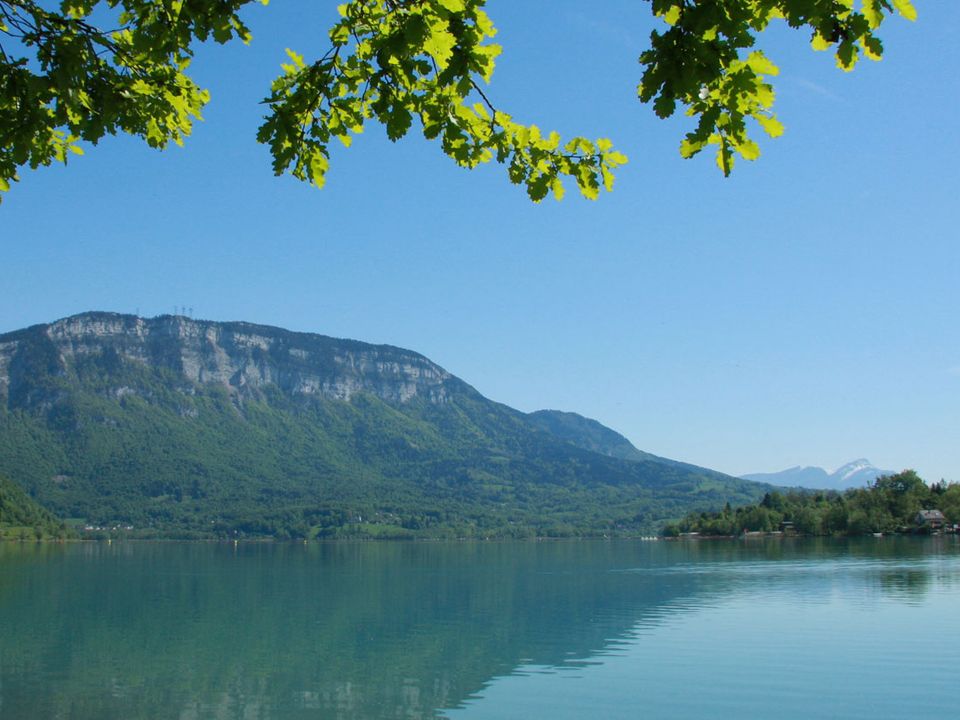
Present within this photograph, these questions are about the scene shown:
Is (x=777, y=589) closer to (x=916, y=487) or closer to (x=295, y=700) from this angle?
(x=295, y=700)

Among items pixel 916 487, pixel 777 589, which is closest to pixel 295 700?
pixel 777 589

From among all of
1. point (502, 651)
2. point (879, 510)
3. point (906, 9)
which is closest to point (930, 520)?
point (879, 510)

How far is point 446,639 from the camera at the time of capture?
42.6m

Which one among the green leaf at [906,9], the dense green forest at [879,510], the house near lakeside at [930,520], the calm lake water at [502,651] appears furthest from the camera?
the dense green forest at [879,510]

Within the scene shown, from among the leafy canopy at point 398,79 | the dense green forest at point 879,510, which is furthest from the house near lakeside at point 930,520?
→ the leafy canopy at point 398,79

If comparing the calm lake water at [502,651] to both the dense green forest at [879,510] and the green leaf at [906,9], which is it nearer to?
the green leaf at [906,9]

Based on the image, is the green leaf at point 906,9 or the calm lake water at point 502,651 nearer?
the green leaf at point 906,9

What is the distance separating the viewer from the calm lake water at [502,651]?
27.1m

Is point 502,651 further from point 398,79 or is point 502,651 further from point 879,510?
point 879,510

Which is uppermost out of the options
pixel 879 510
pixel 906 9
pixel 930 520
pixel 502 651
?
pixel 906 9

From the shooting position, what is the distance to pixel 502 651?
A: 37.9m

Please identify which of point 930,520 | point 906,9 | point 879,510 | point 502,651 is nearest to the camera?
point 906,9

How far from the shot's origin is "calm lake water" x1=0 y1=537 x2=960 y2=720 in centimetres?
2712

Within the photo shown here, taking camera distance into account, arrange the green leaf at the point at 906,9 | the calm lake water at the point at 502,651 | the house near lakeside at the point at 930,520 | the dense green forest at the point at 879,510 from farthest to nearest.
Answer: the dense green forest at the point at 879,510 → the house near lakeside at the point at 930,520 → the calm lake water at the point at 502,651 → the green leaf at the point at 906,9
